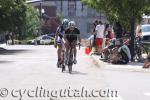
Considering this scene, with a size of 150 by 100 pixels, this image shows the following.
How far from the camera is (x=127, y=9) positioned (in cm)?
2591

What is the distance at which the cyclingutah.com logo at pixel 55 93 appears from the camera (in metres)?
13.5

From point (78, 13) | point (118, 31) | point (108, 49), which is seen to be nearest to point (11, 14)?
point (118, 31)

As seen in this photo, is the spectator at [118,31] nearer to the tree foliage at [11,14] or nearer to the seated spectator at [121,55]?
the seated spectator at [121,55]

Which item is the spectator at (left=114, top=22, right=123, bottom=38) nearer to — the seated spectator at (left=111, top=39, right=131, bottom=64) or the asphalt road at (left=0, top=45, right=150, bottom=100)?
the seated spectator at (left=111, top=39, right=131, bottom=64)

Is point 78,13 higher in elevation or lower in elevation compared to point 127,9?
lower

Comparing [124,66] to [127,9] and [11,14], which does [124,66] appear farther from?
[11,14]

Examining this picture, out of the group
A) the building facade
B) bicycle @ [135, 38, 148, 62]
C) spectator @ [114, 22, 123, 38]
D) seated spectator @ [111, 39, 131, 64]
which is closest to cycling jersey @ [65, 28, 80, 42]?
seated spectator @ [111, 39, 131, 64]

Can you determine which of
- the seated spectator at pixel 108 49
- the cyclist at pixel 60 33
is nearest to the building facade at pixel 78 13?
the seated spectator at pixel 108 49

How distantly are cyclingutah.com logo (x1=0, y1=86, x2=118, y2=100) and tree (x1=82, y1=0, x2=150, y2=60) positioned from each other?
36.6 feet

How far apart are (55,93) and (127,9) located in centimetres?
1243

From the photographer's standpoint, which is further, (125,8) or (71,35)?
(125,8)

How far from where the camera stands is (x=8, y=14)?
1961 inches

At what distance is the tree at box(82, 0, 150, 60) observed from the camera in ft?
84.2

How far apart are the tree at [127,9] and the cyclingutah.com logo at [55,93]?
11.1 metres
